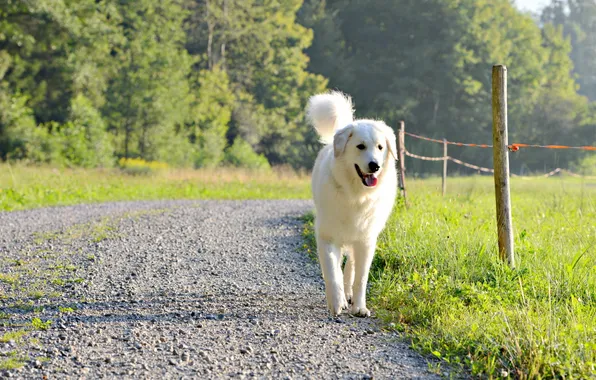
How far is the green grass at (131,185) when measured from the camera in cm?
1605

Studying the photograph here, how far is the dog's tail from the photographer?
6.63 metres

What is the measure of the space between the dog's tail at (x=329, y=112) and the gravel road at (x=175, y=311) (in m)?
1.65

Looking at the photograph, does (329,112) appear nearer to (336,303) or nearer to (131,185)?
(336,303)

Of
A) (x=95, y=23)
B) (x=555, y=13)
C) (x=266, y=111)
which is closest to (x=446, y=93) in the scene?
(x=266, y=111)

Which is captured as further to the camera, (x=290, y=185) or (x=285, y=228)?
(x=290, y=185)

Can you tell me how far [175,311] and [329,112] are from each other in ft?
8.12

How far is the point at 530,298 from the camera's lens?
5.46 m

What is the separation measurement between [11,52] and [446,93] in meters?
30.2

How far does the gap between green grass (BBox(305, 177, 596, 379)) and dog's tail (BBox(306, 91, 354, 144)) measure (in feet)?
5.04

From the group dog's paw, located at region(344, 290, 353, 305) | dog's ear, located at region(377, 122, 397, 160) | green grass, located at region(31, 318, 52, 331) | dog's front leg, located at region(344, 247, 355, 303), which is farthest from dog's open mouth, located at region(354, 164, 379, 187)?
green grass, located at region(31, 318, 52, 331)

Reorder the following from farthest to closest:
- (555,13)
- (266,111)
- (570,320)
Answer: (555,13) < (266,111) < (570,320)

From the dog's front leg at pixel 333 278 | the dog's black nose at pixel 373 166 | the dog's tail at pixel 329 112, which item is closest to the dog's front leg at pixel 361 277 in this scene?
the dog's front leg at pixel 333 278

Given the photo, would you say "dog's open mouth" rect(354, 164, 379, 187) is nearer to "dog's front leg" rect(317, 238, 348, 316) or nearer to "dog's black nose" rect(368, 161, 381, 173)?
"dog's black nose" rect(368, 161, 381, 173)

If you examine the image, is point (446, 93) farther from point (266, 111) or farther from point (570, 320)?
point (570, 320)
